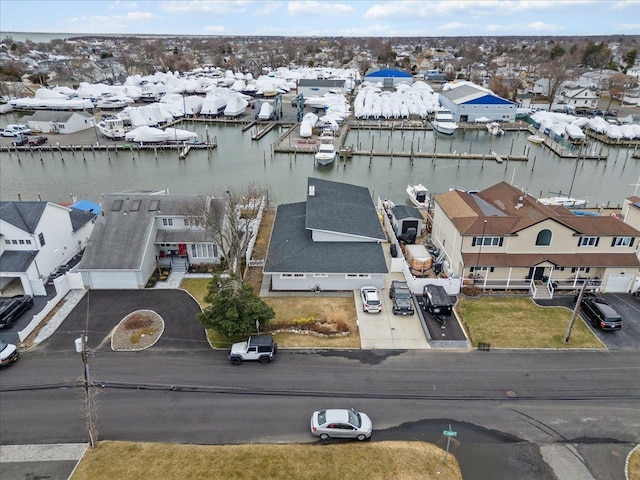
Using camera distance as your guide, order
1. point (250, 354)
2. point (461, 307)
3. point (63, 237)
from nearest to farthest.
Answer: point (250, 354), point (461, 307), point (63, 237)

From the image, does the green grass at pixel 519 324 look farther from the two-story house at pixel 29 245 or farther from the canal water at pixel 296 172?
the two-story house at pixel 29 245

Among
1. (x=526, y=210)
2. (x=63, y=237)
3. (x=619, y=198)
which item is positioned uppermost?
(x=526, y=210)

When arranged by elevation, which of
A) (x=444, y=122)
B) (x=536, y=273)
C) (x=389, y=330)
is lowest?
(x=389, y=330)

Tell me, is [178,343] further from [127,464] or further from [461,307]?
[461,307]

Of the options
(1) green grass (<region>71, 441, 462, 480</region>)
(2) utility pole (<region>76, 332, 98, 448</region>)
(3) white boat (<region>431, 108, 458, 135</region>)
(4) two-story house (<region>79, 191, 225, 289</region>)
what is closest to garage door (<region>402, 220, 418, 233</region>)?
(4) two-story house (<region>79, 191, 225, 289</region>)

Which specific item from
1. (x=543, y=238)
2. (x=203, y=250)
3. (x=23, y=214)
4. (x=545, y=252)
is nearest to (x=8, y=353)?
(x=23, y=214)

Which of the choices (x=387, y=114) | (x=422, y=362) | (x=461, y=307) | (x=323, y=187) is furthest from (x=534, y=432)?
(x=387, y=114)

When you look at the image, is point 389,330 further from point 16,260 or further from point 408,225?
point 16,260
